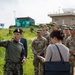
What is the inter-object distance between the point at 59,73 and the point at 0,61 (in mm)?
10122

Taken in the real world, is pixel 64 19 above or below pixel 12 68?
below

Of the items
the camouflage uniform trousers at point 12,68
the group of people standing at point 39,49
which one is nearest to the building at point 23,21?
the group of people standing at point 39,49

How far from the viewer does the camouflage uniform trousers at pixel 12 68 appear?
9.98m

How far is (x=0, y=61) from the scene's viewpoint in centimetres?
1731

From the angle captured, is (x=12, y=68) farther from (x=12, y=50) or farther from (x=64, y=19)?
(x=64, y=19)

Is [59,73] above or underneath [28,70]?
above

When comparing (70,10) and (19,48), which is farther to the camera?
(70,10)

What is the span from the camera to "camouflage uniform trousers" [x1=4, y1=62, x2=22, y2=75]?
9.98m

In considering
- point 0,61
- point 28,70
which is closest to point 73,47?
point 28,70

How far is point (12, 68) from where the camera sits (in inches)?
394

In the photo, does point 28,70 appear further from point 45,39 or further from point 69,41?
point 69,41

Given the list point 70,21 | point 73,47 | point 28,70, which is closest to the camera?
point 73,47

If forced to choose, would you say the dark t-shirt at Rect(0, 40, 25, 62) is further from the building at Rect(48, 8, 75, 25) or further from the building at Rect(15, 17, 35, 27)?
the building at Rect(48, 8, 75, 25)

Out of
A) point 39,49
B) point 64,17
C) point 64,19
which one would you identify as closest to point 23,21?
point 64,19
